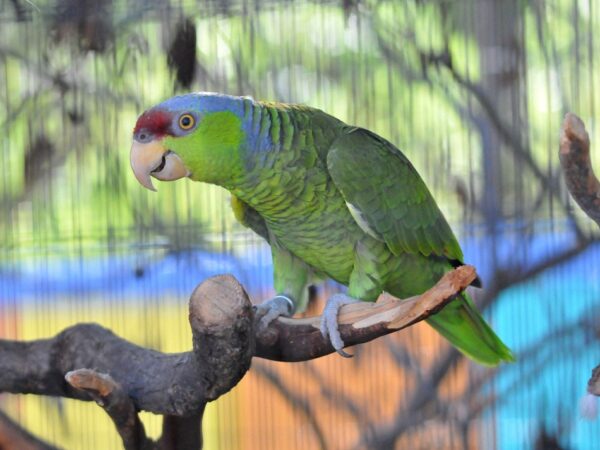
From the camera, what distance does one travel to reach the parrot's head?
1.09 m

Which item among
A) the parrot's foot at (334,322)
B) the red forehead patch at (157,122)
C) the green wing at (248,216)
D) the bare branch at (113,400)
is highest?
the red forehead patch at (157,122)

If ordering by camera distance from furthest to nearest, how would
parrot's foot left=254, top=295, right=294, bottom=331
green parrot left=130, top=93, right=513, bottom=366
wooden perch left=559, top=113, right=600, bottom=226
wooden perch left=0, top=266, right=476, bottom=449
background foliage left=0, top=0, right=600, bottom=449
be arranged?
background foliage left=0, top=0, right=600, bottom=449 < parrot's foot left=254, top=295, right=294, bottom=331 < green parrot left=130, top=93, right=513, bottom=366 < wooden perch left=0, top=266, right=476, bottom=449 < wooden perch left=559, top=113, right=600, bottom=226

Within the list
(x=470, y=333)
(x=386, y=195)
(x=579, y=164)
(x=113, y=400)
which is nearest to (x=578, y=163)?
(x=579, y=164)

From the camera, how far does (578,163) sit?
91 centimetres

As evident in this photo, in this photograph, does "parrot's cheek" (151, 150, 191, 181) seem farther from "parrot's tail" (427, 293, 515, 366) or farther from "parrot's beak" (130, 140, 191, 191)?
"parrot's tail" (427, 293, 515, 366)

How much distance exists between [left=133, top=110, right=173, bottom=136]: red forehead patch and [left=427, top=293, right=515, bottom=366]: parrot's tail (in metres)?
0.56

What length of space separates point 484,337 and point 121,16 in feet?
3.09

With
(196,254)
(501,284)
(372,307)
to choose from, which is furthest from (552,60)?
(196,254)

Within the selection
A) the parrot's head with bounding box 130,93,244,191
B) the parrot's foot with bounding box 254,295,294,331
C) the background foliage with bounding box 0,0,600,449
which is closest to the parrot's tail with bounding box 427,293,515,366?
the background foliage with bounding box 0,0,600,449

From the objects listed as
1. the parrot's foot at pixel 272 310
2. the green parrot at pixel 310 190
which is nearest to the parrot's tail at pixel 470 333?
the green parrot at pixel 310 190

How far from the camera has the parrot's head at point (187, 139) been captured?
1.09 meters

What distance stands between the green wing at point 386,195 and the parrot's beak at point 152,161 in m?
0.23

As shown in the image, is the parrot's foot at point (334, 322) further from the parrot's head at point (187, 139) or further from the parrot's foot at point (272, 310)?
the parrot's head at point (187, 139)

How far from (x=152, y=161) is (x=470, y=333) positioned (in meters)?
0.63
